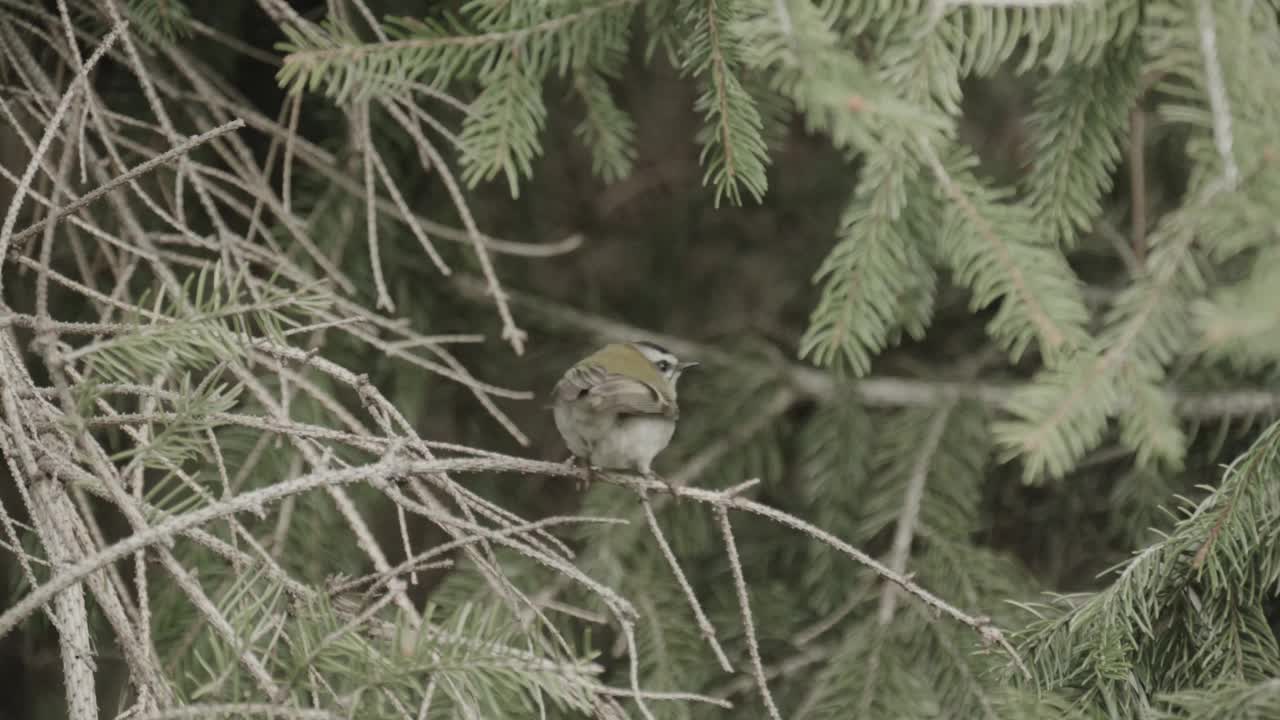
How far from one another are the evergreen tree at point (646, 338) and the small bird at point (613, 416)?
118 millimetres

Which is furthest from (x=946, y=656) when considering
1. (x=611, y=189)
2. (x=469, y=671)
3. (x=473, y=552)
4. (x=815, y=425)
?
(x=611, y=189)

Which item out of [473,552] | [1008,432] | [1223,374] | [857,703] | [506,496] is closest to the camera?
[1008,432]

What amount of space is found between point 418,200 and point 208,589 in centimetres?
100

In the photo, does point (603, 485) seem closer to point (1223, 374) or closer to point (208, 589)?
point (208, 589)

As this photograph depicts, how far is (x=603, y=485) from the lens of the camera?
3113 mm

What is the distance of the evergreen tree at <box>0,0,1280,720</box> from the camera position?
146 centimetres

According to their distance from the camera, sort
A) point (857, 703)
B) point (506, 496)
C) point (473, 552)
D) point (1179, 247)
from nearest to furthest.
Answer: point (1179, 247), point (473, 552), point (857, 703), point (506, 496)

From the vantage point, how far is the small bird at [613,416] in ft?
Result: 9.81

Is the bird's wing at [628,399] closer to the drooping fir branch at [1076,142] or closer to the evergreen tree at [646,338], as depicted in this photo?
the evergreen tree at [646,338]

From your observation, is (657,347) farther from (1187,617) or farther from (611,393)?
(1187,617)

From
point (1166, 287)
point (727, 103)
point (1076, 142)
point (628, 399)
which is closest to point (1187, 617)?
point (1166, 287)

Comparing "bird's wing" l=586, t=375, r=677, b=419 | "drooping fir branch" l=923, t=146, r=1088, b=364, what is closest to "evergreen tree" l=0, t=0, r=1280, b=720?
"drooping fir branch" l=923, t=146, r=1088, b=364

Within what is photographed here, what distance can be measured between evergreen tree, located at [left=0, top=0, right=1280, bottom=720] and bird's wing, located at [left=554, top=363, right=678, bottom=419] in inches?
8.8

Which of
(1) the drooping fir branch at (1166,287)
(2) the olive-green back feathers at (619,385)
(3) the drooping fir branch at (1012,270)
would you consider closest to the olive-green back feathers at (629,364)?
(2) the olive-green back feathers at (619,385)
